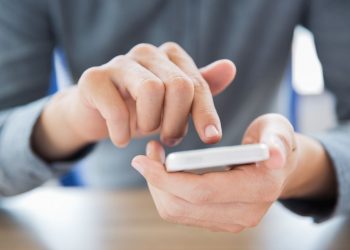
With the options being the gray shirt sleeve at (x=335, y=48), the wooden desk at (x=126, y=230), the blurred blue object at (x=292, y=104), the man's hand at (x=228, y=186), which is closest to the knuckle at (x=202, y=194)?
the man's hand at (x=228, y=186)

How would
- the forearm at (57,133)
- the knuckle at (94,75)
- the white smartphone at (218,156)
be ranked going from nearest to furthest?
the white smartphone at (218,156), the knuckle at (94,75), the forearm at (57,133)

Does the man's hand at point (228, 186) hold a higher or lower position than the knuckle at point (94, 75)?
lower

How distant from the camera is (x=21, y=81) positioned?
69 centimetres

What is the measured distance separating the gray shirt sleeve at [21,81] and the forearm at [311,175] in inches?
11.6

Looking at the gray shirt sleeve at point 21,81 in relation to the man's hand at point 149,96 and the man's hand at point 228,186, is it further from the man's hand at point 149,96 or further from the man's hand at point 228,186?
the man's hand at point 228,186

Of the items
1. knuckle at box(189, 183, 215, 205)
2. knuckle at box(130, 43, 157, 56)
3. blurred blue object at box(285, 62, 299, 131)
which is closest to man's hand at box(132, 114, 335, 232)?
knuckle at box(189, 183, 215, 205)

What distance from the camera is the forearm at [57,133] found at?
0.51 meters

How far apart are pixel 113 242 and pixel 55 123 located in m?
0.17

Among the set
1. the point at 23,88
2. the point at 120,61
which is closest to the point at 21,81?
the point at 23,88

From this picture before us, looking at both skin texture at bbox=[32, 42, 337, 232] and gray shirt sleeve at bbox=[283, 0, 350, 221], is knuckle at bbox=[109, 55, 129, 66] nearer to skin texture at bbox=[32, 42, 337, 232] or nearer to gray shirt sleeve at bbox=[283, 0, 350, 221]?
skin texture at bbox=[32, 42, 337, 232]

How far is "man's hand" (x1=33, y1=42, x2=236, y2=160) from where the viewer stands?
0.37 m

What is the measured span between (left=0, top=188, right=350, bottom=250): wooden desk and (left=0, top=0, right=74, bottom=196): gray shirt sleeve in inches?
2.0

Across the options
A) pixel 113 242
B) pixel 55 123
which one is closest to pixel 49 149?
pixel 55 123

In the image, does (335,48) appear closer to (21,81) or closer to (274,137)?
(274,137)
